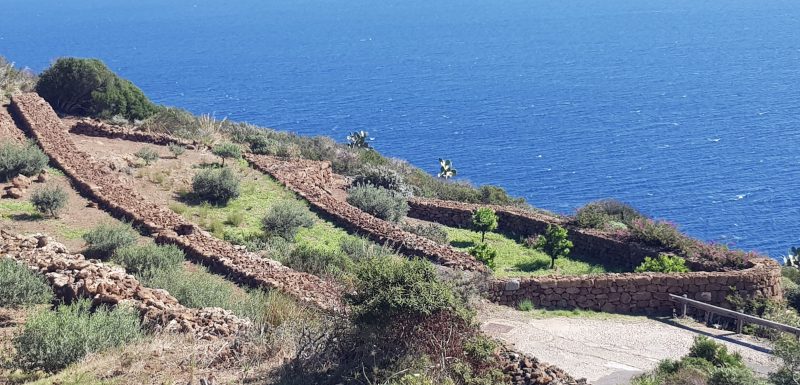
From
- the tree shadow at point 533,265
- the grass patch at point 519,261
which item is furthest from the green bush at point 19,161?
the tree shadow at point 533,265

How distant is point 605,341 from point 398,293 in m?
6.42

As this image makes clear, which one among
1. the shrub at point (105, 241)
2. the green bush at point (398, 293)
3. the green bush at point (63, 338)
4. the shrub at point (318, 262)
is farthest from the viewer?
the shrub at point (318, 262)

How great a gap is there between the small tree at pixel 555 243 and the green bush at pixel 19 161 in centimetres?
1217

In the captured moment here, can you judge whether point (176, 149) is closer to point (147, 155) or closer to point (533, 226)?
point (147, 155)

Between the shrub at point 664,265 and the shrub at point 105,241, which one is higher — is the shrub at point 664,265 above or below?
above

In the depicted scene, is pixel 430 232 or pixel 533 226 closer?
pixel 430 232

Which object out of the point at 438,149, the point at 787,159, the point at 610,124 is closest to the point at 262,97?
the point at 438,149

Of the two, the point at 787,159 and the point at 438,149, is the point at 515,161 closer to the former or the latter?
the point at 438,149

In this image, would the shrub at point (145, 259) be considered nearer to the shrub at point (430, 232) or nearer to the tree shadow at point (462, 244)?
the shrub at point (430, 232)

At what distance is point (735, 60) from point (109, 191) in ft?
318

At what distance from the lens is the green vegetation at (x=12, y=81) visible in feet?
96.3

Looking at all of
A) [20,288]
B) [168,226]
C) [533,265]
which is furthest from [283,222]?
[20,288]

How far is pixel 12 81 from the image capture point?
104ft

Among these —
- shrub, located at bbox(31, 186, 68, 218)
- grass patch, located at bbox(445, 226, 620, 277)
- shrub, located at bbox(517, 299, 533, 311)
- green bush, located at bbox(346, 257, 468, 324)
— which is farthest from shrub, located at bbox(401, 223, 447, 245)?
green bush, located at bbox(346, 257, 468, 324)
